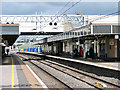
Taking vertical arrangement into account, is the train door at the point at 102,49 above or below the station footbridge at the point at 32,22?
below

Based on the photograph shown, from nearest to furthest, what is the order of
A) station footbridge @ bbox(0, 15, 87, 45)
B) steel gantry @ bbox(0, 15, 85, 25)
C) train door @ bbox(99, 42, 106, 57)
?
train door @ bbox(99, 42, 106, 57)
station footbridge @ bbox(0, 15, 87, 45)
steel gantry @ bbox(0, 15, 85, 25)

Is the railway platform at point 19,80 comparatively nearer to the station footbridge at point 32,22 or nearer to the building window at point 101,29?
the building window at point 101,29

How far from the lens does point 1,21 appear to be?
121 feet

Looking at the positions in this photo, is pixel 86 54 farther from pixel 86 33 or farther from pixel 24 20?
pixel 24 20

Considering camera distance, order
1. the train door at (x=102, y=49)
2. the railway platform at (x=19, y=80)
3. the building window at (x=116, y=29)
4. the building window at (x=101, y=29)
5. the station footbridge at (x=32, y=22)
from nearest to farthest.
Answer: the railway platform at (x=19, y=80), the building window at (x=101, y=29), the building window at (x=116, y=29), the train door at (x=102, y=49), the station footbridge at (x=32, y=22)

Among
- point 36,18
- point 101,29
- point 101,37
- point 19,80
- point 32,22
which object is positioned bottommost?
point 19,80

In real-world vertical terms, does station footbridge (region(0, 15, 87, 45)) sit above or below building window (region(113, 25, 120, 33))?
above

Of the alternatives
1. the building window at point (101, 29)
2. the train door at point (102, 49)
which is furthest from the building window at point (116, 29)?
the train door at point (102, 49)

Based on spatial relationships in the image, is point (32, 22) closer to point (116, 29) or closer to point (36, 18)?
point (36, 18)

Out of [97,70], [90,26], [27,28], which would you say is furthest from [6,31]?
[27,28]

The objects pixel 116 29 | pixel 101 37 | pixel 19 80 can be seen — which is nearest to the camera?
pixel 19 80

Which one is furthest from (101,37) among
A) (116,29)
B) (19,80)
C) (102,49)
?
(19,80)

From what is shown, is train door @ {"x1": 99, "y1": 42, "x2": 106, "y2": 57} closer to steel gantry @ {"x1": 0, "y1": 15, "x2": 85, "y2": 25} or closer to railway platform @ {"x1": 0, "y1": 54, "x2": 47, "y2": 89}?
steel gantry @ {"x1": 0, "y1": 15, "x2": 85, "y2": 25}

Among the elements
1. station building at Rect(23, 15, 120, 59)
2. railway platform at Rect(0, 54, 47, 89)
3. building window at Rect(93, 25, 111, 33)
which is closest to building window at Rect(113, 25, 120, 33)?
station building at Rect(23, 15, 120, 59)
